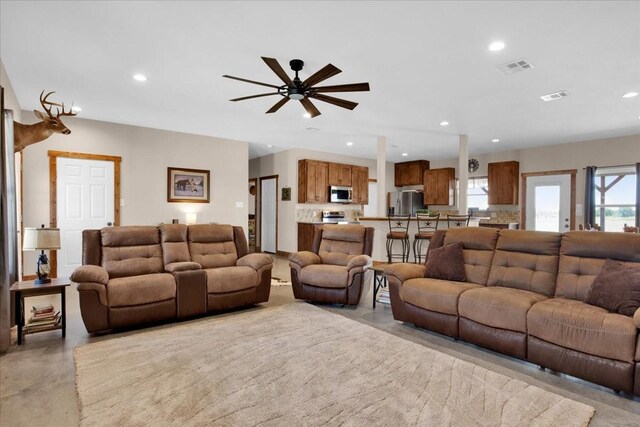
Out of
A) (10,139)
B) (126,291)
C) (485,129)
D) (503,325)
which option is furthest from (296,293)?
(485,129)

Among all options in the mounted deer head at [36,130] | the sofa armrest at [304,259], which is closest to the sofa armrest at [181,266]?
the sofa armrest at [304,259]

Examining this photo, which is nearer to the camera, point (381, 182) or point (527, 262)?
point (527, 262)

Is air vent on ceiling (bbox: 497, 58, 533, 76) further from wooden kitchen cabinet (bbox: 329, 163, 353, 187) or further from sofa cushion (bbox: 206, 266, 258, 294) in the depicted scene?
wooden kitchen cabinet (bbox: 329, 163, 353, 187)

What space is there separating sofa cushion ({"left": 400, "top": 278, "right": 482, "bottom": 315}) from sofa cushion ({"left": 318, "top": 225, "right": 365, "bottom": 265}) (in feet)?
3.83

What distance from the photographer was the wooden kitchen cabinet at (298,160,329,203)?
28.0 feet

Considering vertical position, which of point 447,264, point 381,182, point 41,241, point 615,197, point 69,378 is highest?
point 381,182

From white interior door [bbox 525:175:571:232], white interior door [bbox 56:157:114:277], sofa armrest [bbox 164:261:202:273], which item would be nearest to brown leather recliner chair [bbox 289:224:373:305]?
sofa armrest [bbox 164:261:202:273]

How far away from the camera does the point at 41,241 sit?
3.19 metres

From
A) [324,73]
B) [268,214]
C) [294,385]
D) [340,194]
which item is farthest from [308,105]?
[268,214]

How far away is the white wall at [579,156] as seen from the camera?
708 centimetres

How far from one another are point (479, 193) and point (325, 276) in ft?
22.1

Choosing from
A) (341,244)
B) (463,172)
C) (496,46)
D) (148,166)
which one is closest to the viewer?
(496,46)

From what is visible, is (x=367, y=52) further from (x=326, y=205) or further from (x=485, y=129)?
(x=326, y=205)

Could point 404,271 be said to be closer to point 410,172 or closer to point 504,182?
point 504,182
